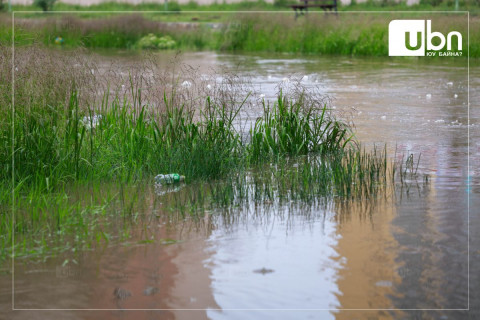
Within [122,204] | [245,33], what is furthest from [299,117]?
[245,33]

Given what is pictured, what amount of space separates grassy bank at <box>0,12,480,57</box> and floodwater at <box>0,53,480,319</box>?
45.8ft

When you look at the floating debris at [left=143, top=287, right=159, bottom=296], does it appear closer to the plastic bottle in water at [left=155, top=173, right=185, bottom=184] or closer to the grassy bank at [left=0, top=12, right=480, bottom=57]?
the plastic bottle in water at [left=155, top=173, right=185, bottom=184]

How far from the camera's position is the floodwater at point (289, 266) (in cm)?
393

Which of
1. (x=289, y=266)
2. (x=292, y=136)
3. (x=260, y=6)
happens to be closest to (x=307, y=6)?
(x=260, y=6)

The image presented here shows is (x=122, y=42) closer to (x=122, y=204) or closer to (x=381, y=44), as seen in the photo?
(x=381, y=44)

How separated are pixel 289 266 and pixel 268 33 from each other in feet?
63.7

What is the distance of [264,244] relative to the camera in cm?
488

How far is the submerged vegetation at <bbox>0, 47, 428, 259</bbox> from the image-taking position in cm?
553

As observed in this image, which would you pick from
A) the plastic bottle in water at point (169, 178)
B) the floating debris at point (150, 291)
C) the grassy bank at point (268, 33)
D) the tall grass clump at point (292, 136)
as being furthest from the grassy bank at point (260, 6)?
the floating debris at point (150, 291)

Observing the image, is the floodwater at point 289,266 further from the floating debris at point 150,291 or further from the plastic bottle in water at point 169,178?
the plastic bottle in water at point 169,178

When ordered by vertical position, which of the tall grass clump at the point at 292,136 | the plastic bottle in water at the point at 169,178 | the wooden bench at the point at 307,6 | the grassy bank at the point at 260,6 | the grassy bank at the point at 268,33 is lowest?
the plastic bottle in water at the point at 169,178

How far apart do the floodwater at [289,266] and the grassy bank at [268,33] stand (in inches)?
550

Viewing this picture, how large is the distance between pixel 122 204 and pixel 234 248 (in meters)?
1.16

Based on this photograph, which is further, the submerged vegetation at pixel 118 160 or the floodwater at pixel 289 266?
the submerged vegetation at pixel 118 160
